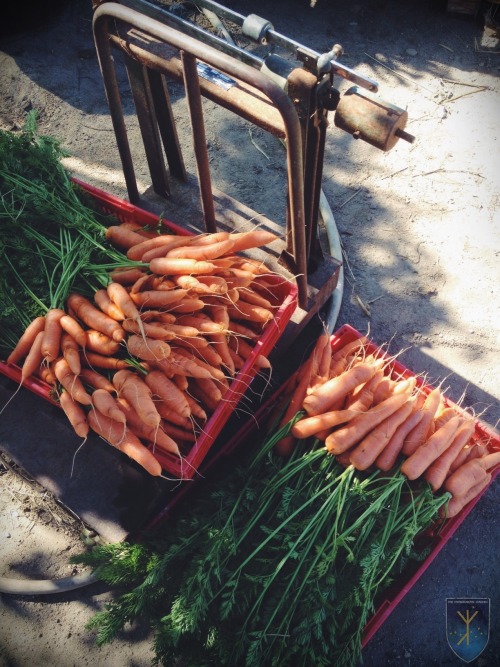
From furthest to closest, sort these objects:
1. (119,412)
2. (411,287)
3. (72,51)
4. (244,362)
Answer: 1. (72,51)
2. (411,287)
3. (244,362)
4. (119,412)

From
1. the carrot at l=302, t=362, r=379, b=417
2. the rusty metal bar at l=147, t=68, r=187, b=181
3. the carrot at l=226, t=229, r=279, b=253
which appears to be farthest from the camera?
the rusty metal bar at l=147, t=68, r=187, b=181

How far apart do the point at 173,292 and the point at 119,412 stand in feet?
2.11

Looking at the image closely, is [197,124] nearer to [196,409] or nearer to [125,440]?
[196,409]

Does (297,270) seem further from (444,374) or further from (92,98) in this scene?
(92,98)

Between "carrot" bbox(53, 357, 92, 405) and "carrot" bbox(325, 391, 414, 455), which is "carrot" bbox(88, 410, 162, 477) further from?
"carrot" bbox(325, 391, 414, 455)

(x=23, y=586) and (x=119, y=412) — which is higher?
(x=119, y=412)

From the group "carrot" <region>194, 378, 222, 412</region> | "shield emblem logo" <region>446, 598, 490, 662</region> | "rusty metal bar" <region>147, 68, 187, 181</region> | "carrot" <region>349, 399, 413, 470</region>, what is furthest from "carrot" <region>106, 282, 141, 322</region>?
"shield emblem logo" <region>446, 598, 490, 662</region>

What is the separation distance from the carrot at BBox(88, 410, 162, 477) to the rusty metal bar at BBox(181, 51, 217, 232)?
4.06ft

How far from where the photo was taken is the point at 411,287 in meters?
3.76

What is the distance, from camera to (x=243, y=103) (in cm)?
254

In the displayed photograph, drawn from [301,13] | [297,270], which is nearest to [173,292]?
[297,270]

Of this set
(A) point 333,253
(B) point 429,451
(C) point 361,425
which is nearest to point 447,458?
(B) point 429,451

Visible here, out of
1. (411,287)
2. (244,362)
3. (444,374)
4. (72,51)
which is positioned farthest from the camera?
(72,51)

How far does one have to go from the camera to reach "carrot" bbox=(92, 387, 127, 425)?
97.7 inches
